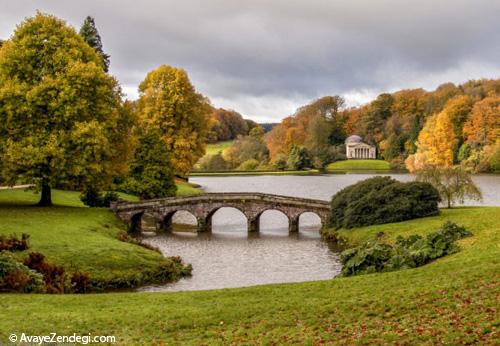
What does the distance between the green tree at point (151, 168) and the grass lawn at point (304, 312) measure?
3623 centimetres

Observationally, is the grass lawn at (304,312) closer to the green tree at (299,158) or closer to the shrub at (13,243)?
the shrub at (13,243)

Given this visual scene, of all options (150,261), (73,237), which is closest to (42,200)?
(73,237)

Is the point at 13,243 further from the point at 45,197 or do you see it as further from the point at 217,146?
the point at 217,146

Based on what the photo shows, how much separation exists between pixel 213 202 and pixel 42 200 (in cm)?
1555

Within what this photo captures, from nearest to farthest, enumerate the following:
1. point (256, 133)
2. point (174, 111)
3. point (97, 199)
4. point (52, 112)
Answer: point (52, 112), point (97, 199), point (174, 111), point (256, 133)

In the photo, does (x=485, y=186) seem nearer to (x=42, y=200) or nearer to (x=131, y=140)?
(x=131, y=140)

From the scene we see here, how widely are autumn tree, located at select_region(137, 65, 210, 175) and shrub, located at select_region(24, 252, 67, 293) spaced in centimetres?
4256

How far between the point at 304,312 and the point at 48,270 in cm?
1581

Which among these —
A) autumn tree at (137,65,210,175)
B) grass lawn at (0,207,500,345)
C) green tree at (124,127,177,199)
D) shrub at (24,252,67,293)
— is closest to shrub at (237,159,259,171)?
autumn tree at (137,65,210,175)

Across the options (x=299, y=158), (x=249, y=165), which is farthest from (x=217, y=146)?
(x=299, y=158)

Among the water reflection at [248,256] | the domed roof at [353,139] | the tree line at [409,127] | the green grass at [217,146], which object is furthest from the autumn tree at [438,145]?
the green grass at [217,146]

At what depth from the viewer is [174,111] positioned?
72.1m

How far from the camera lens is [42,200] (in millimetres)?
46844

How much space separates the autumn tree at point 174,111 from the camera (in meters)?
71.5
